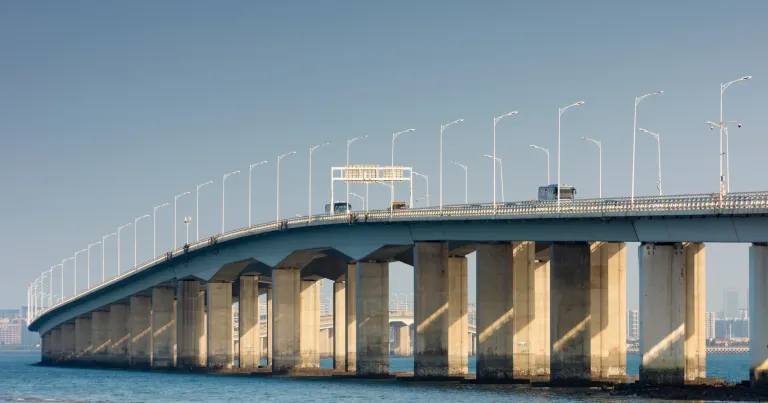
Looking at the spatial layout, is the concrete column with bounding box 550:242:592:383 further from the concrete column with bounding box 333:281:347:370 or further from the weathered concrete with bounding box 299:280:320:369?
the concrete column with bounding box 333:281:347:370

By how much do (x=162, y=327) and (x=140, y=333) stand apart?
8.52 meters

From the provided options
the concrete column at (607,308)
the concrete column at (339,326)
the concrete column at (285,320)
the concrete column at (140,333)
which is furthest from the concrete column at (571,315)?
the concrete column at (140,333)

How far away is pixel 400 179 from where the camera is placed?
14438 centimetres

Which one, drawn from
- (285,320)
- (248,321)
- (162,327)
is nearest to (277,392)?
(285,320)

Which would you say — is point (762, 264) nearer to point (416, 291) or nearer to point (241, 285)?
point (416, 291)

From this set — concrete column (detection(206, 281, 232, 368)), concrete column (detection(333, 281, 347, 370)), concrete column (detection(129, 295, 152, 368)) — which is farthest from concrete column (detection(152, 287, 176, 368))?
concrete column (detection(333, 281, 347, 370))

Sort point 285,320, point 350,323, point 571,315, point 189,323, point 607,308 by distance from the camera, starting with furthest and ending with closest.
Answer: point 189,323, point 350,323, point 285,320, point 607,308, point 571,315

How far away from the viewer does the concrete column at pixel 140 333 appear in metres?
181

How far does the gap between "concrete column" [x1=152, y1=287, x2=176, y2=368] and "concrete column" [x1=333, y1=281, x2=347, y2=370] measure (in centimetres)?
2541

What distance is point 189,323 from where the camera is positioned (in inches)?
6491

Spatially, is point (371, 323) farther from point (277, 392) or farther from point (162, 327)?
point (162, 327)

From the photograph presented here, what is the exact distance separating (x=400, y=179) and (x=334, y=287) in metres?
22.1

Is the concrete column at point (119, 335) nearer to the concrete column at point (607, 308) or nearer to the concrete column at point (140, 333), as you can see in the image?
the concrete column at point (140, 333)

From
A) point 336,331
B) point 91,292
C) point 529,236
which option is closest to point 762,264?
point 529,236
